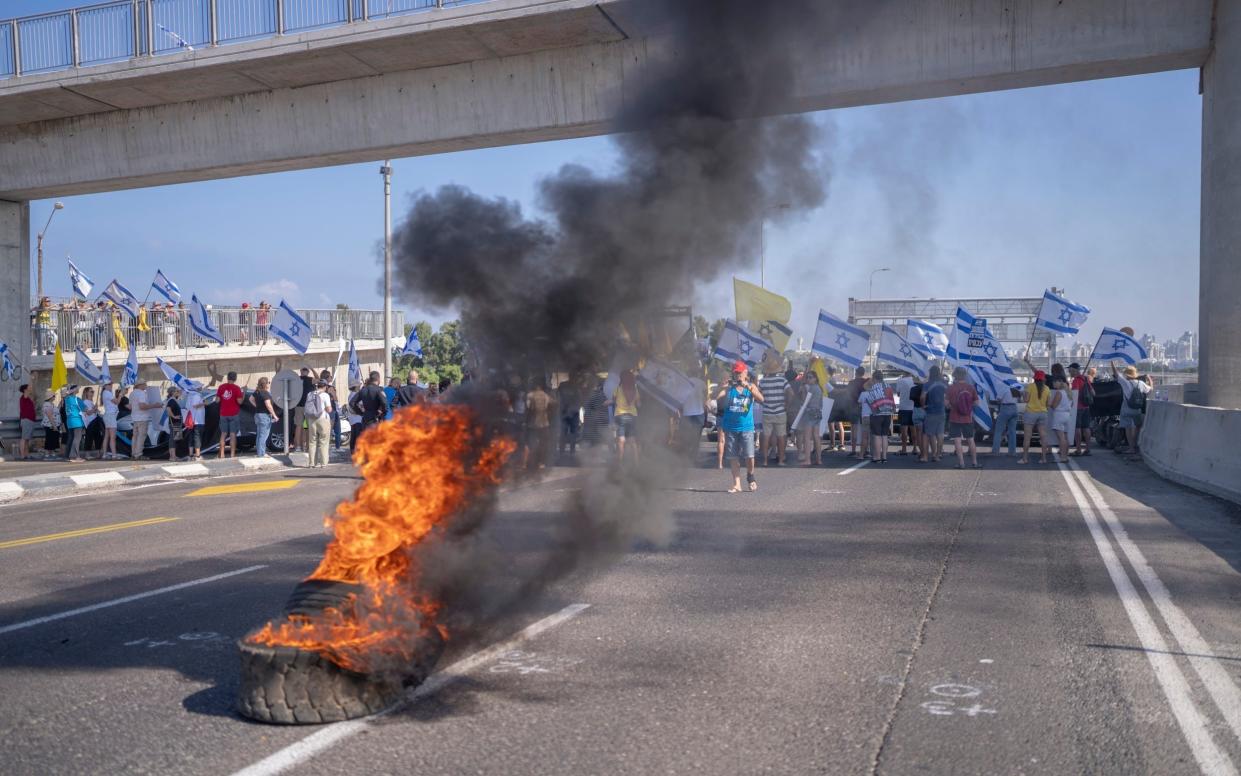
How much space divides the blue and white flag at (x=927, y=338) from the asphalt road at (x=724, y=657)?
13372 mm

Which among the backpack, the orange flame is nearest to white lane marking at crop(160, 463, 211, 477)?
the backpack

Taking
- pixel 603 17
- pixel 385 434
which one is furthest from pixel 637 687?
pixel 603 17

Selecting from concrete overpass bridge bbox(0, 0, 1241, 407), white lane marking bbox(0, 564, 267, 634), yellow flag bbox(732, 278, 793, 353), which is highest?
concrete overpass bridge bbox(0, 0, 1241, 407)

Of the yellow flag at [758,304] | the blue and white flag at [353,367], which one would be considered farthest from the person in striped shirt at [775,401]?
the blue and white flag at [353,367]

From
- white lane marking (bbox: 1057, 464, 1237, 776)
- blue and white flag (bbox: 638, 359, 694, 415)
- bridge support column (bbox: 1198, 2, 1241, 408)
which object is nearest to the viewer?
white lane marking (bbox: 1057, 464, 1237, 776)

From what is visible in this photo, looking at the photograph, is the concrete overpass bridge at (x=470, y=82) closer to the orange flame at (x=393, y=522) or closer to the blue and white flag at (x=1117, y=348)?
the orange flame at (x=393, y=522)

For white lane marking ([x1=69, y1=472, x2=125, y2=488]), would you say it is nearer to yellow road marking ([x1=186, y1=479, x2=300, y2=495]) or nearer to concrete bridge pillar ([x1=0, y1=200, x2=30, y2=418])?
yellow road marking ([x1=186, y1=479, x2=300, y2=495])

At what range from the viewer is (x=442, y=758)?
3.97 meters

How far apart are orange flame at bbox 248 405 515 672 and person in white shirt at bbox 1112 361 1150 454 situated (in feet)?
54.1

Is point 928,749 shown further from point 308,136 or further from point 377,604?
point 308,136

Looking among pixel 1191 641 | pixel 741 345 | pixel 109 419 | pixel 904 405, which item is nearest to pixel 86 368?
pixel 109 419

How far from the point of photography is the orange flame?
14.7ft

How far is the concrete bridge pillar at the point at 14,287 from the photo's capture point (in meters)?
22.5

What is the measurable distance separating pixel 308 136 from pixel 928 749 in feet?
54.4
